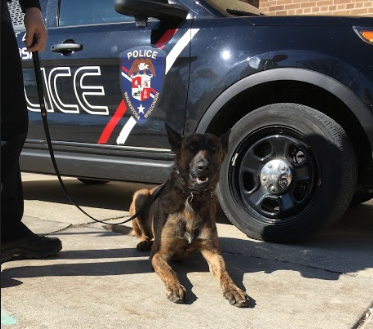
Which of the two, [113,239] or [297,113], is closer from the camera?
[297,113]

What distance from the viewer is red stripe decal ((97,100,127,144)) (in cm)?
370

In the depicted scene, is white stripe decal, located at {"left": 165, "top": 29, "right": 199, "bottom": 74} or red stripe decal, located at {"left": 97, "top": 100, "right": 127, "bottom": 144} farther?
red stripe decal, located at {"left": 97, "top": 100, "right": 127, "bottom": 144}

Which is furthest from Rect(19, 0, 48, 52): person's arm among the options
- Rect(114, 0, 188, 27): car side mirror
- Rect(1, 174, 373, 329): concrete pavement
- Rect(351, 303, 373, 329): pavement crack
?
Rect(351, 303, 373, 329): pavement crack

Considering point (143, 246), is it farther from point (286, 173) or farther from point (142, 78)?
point (142, 78)

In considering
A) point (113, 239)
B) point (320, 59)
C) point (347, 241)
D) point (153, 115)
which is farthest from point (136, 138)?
point (347, 241)

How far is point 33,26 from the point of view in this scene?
2.46 meters

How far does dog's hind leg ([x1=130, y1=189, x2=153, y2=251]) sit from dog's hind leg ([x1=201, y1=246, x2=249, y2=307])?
21.8 inches

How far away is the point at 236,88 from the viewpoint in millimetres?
3309

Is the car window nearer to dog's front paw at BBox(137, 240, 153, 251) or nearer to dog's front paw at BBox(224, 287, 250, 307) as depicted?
dog's front paw at BBox(137, 240, 153, 251)

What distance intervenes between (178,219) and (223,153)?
538 mm

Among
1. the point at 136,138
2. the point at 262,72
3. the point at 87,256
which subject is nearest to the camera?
the point at 87,256

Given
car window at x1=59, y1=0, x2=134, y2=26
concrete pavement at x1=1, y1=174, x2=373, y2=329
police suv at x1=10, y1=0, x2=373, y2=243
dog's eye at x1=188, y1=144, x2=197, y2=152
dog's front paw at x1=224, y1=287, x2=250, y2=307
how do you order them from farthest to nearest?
car window at x1=59, y1=0, x2=134, y2=26 → police suv at x1=10, y1=0, x2=373, y2=243 → dog's eye at x1=188, y1=144, x2=197, y2=152 → dog's front paw at x1=224, y1=287, x2=250, y2=307 → concrete pavement at x1=1, y1=174, x2=373, y2=329

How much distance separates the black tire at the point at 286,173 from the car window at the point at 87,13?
1482 mm

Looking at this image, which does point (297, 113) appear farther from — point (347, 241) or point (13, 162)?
point (13, 162)
